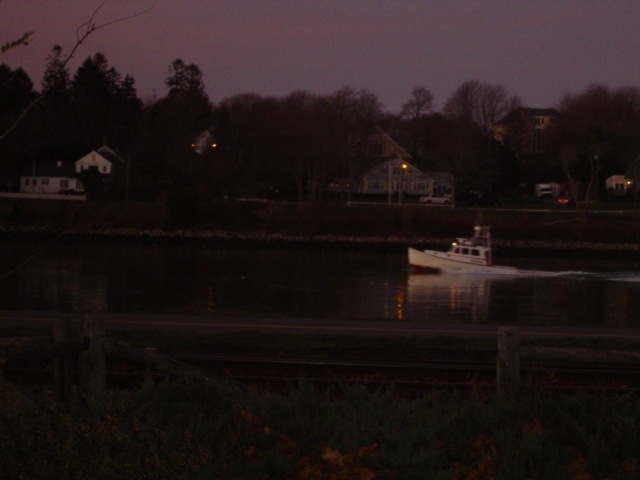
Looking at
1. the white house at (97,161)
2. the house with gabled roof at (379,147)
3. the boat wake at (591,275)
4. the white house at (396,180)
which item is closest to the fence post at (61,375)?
the boat wake at (591,275)

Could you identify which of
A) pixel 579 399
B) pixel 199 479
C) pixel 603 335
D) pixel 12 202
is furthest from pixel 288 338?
pixel 12 202

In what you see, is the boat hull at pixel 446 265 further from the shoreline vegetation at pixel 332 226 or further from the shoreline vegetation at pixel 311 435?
the shoreline vegetation at pixel 311 435

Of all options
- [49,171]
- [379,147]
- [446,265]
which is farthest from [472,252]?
[49,171]

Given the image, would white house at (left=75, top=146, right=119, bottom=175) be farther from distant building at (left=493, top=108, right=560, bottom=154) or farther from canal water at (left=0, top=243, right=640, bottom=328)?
distant building at (left=493, top=108, right=560, bottom=154)

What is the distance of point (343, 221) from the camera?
61.8 metres

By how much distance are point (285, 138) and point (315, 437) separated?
66.5 metres

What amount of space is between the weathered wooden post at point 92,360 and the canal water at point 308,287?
41.4 feet

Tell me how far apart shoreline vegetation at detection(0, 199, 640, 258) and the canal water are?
4866 millimetres

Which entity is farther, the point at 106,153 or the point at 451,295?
the point at 106,153

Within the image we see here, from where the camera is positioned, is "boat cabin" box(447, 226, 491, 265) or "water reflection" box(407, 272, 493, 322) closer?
"water reflection" box(407, 272, 493, 322)

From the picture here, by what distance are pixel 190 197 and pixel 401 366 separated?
174ft

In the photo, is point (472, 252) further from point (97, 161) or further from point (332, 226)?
point (97, 161)

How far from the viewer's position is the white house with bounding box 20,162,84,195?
261ft

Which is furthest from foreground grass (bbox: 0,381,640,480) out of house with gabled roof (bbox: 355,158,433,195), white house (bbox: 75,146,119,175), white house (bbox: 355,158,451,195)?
white house (bbox: 75,146,119,175)
